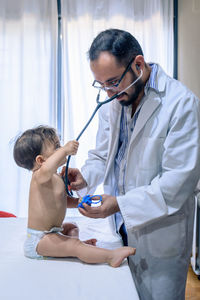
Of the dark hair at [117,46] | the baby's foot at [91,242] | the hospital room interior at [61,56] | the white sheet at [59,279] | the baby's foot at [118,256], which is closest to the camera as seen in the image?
the white sheet at [59,279]

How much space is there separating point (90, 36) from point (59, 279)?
2.41 meters

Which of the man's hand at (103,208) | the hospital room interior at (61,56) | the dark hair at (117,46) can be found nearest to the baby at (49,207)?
the man's hand at (103,208)

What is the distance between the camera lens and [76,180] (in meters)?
1.45

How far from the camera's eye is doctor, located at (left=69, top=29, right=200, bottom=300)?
3.81 feet

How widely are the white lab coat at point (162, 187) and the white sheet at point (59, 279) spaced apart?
0.19 meters

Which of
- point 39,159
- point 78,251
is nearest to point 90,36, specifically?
point 39,159

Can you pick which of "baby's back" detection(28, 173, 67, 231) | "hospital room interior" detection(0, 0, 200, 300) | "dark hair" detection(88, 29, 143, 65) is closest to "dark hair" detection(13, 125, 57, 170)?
"baby's back" detection(28, 173, 67, 231)

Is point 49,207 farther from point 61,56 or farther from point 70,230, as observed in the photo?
point 61,56

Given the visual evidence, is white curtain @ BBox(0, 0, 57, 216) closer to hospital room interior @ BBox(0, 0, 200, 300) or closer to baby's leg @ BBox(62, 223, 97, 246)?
hospital room interior @ BBox(0, 0, 200, 300)

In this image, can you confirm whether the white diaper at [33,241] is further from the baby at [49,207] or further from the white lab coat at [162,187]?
the white lab coat at [162,187]

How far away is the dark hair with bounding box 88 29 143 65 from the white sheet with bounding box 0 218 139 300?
804 millimetres

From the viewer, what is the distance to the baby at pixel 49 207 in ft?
3.69

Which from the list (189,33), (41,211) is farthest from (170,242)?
(189,33)

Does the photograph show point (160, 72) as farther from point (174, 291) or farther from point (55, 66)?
point (55, 66)
